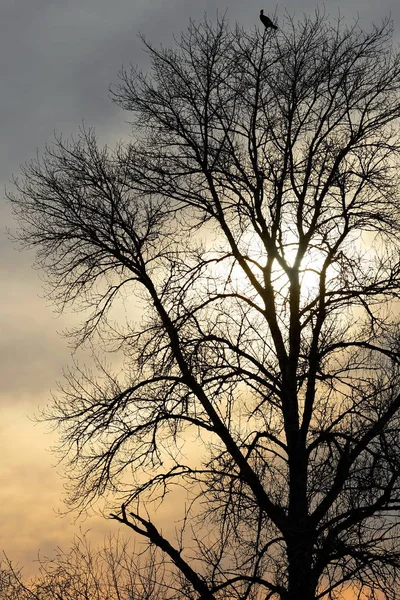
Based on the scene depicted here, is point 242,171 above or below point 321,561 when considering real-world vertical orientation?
above

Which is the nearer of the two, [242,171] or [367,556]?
[367,556]

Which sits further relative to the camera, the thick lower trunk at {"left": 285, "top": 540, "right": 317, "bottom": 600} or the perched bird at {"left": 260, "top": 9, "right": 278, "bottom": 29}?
the perched bird at {"left": 260, "top": 9, "right": 278, "bottom": 29}

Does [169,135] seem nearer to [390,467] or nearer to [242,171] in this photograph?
[242,171]

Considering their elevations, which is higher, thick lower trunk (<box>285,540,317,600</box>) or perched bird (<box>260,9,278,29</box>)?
perched bird (<box>260,9,278,29</box>)

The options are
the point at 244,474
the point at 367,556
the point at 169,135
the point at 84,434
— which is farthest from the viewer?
the point at 169,135

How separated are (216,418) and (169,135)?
15.2 feet

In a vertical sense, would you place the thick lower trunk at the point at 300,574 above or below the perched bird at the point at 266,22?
below

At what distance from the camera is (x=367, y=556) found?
1130 centimetres

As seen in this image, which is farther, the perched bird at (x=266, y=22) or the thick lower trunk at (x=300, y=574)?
the perched bird at (x=266, y=22)

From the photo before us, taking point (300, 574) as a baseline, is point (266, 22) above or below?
above

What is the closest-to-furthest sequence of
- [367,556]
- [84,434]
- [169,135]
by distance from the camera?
[367,556] → [84,434] → [169,135]

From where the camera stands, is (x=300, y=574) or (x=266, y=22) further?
(x=266, y=22)

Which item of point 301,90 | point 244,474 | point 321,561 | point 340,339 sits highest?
point 301,90

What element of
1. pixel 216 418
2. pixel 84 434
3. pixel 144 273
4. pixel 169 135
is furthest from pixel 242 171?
pixel 84 434
